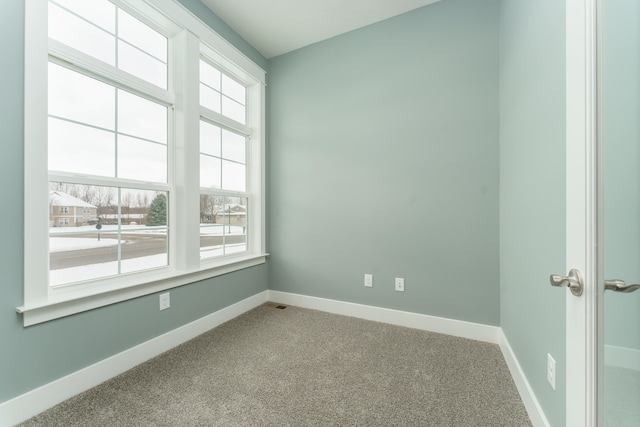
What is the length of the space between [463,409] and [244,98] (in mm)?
3259

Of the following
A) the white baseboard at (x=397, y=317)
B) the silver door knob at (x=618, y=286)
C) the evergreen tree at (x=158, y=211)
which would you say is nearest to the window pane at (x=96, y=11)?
the evergreen tree at (x=158, y=211)

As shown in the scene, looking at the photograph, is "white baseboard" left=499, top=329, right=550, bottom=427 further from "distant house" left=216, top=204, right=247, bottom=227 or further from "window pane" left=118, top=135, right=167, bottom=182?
"window pane" left=118, top=135, right=167, bottom=182

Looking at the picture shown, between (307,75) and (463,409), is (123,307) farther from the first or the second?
(307,75)

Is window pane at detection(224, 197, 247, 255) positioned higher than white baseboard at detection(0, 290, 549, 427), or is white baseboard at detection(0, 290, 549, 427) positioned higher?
window pane at detection(224, 197, 247, 255)

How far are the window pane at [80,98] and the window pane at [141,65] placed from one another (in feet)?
0.77

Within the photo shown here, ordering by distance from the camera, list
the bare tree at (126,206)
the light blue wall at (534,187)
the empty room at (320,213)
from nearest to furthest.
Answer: the empty room at (320,213)
the light blue wall at (534,187)
the bare tree at (126,206)

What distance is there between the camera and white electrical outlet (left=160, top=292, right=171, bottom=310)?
1945 millimetres

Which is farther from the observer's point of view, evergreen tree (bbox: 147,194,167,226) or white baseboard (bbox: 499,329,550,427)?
evergreen tree (bbox: 147,194,167,226)

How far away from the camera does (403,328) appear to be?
234 cm

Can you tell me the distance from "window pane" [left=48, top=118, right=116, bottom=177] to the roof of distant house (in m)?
0.15

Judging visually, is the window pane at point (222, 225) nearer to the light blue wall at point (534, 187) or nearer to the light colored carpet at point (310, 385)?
the light colored carpet at point (310, 385)

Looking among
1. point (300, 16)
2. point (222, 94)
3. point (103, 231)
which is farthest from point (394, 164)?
point (103, 231)

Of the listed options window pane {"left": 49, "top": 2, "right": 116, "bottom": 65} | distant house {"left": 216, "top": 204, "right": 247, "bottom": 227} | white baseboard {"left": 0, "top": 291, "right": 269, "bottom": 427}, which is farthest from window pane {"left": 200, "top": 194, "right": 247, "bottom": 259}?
window pane {"left": 49, "top": 2, "right": 116, "bottom": 65}

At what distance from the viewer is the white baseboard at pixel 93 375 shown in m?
1.29
